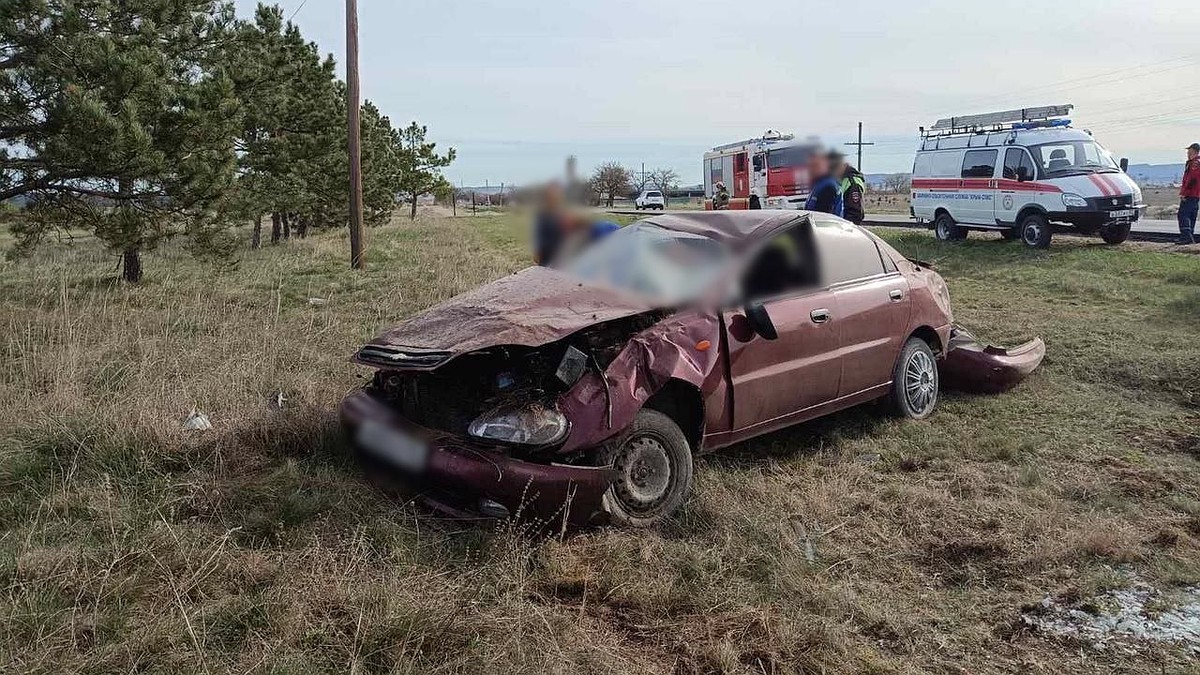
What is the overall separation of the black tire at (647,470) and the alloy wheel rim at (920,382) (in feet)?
7.25

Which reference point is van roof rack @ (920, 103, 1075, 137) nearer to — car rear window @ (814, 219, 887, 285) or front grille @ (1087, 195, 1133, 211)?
front grille @ (1087, 195, 1133, 211)

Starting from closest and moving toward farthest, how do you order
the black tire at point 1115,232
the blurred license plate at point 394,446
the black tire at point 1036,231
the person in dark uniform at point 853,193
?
the blurred license plate at point 394,446, the person in dark uniform at point 853,193, the black tire at point 1115,232, the black tire at point 1036,231

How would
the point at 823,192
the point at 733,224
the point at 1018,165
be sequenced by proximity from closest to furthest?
Answer: the point at 733,224 < the point at 823,192 < the point at 1018,165

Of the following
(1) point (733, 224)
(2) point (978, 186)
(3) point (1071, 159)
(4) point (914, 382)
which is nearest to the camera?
(1) point (733, 224)

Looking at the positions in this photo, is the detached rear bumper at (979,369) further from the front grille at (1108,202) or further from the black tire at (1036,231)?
the black tire at (1036,231)

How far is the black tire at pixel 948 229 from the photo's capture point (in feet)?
54.6

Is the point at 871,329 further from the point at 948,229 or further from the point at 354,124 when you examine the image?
the point at 948,229

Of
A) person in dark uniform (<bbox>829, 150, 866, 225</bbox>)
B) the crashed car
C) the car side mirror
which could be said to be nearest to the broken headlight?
the crashed car

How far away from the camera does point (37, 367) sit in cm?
577

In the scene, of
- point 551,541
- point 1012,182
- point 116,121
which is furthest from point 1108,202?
point 116,121

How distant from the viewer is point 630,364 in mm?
3822

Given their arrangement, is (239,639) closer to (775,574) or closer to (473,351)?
(473,351)

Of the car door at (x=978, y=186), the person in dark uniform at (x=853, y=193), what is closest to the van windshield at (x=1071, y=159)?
the car door at (x=978, y=186)

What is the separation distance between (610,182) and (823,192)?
270 cm
